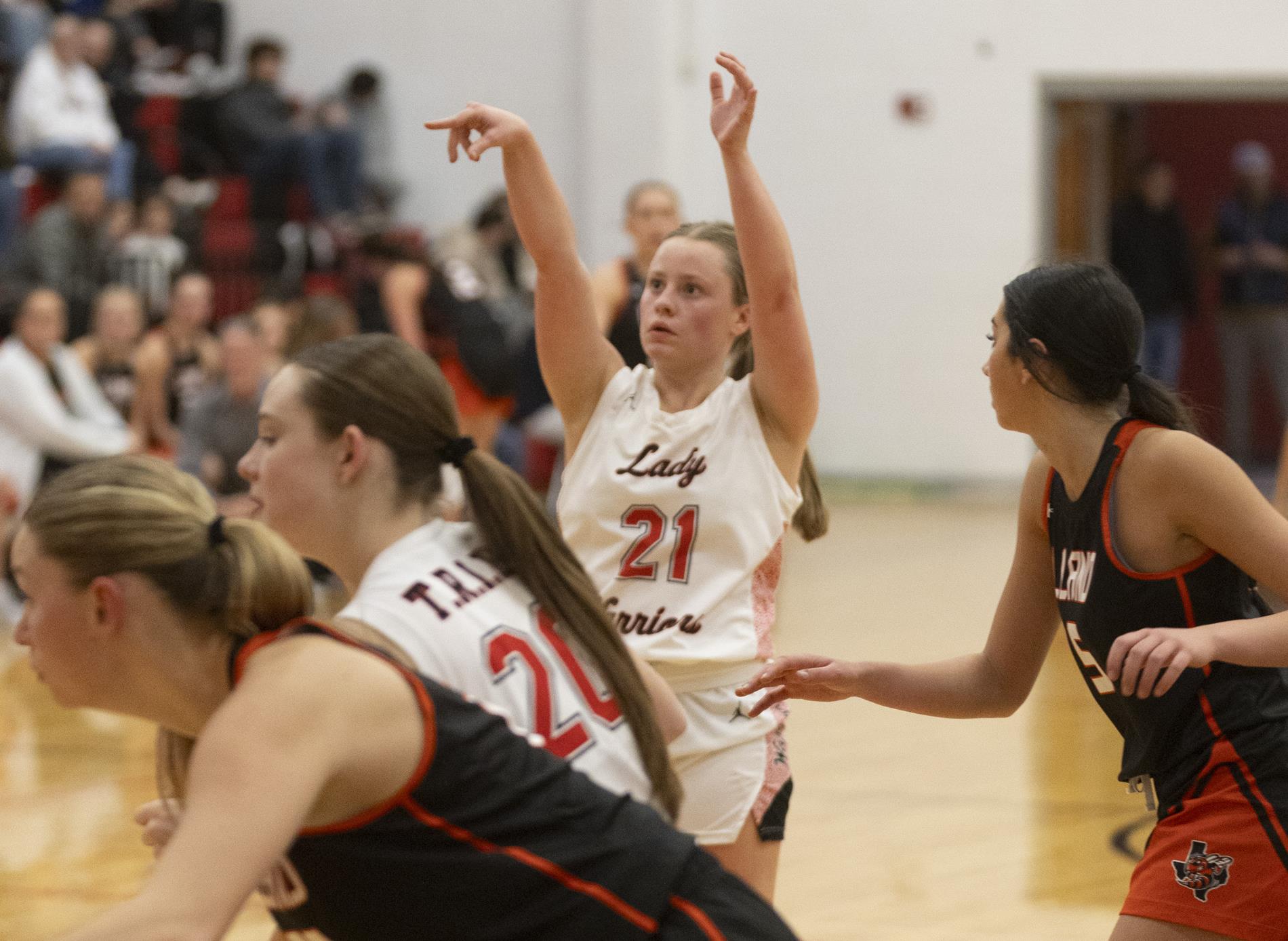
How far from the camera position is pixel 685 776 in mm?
2846

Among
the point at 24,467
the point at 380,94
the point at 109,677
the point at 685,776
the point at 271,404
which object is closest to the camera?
the point at 109,677

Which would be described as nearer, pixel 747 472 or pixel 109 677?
pixel 109 677

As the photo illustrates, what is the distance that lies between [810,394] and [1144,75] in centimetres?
1038

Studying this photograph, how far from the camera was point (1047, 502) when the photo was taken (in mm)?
2590

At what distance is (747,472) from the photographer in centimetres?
293

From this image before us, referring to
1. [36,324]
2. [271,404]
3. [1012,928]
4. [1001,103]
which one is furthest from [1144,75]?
[271,404]

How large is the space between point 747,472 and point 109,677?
4.46 feet

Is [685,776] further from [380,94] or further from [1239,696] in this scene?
[380,94]

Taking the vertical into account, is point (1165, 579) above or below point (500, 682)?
below

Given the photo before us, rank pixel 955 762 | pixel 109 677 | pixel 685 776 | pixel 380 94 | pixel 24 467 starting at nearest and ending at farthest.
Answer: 1. pixel 109 677
2. pixel 685 776
3. pixel 955 762
4. pixel 24 467
5. pixel 380 94

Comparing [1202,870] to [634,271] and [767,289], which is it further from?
[634,271]

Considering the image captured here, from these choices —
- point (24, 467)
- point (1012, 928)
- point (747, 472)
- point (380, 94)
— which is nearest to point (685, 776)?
point (747, 472)

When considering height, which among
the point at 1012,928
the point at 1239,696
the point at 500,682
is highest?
the point at 500,682

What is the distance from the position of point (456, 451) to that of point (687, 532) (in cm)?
99
